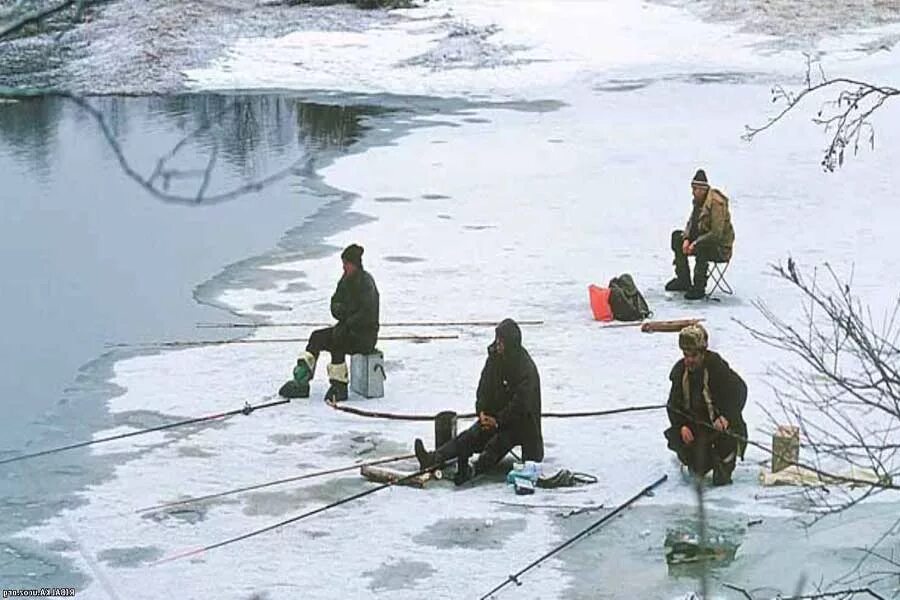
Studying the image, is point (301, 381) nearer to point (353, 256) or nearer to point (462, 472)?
point (353, 256)

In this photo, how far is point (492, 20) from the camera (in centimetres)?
4181

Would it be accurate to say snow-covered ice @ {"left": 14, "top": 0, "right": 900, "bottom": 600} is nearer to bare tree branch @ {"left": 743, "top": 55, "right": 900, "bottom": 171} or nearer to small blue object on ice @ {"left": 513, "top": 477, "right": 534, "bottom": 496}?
small blue object on ice @ {"left": 513, "top": 477, "right": 534, "bottom": 496}

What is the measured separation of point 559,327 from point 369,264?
369 cm

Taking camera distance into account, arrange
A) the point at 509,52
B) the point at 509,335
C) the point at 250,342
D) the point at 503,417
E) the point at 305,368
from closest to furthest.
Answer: the point at 503,417 < the point at 509,335 < the point at 305,368 < the point at 250,342 < the point at 509,52

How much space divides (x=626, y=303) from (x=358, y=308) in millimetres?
3758

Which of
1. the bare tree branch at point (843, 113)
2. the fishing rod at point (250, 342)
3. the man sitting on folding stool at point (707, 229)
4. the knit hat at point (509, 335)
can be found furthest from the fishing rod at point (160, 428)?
the man sitting on folding stool at point (707, 229)

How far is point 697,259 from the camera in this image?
17.2 meters

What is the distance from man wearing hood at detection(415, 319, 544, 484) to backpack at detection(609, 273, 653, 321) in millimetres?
4970

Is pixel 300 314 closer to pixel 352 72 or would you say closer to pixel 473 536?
pixel 473 536

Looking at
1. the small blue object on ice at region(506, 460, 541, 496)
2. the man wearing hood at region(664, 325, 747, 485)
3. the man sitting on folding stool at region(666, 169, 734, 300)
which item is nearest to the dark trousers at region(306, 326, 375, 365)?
the small blue object on ice at region(506, 460, 541, 496)

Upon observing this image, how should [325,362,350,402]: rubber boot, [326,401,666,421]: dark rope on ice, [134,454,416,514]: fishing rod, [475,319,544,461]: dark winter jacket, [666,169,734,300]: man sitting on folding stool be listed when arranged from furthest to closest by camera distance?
1. [666,169,734,300]: man sitting on folding stool
2. [325,362,350,402]: rubber boot
3. [326,401,666,421]: dark rope on ice
4. [475,319,544,461]: dark winter jacket
5. [134,454,416,514]: fishing rod

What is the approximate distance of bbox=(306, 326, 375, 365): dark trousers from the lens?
44.9 feet

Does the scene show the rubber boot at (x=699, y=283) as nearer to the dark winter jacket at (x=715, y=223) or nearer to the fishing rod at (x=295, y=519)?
the dark winter jacket at (x=715, y=223)

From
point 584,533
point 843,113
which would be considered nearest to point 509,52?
point 584,533
